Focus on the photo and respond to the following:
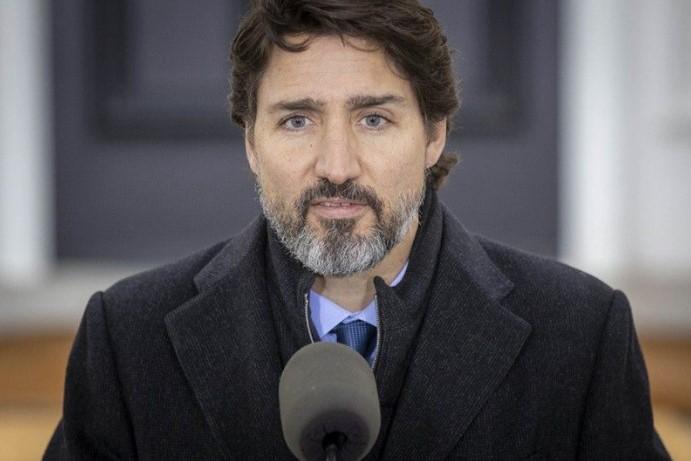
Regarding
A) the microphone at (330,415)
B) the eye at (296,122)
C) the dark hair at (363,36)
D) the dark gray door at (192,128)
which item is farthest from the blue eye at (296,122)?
the dark gray door at (192,128)

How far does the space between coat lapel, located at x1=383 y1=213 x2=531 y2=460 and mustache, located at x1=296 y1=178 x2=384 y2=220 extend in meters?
0.26

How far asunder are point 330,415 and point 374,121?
→ 758 mm

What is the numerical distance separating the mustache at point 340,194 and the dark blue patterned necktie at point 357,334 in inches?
9.8

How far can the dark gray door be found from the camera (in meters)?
4.77

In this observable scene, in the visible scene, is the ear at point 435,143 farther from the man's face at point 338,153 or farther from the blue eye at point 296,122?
the blue eye at point 296,122

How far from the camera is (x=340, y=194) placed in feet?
6.35

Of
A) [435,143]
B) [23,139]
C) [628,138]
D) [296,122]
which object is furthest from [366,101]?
[23,139]

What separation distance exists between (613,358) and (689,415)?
83.9 inches

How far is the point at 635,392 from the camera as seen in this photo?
212 cm

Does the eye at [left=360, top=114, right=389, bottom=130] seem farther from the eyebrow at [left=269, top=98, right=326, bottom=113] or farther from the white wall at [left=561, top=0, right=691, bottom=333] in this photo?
the white wall at [left=561, top=0, right=691, bottom=333]

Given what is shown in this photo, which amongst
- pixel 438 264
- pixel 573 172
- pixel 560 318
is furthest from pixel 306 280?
pixel 573 172

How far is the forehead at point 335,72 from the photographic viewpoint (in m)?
1.96

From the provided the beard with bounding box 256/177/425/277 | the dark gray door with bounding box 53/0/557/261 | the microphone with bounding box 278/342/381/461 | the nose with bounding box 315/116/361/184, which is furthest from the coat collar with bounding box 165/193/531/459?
the dark gray door with bounding box 53/0/557/261

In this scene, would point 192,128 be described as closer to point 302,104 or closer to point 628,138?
point 628,138
